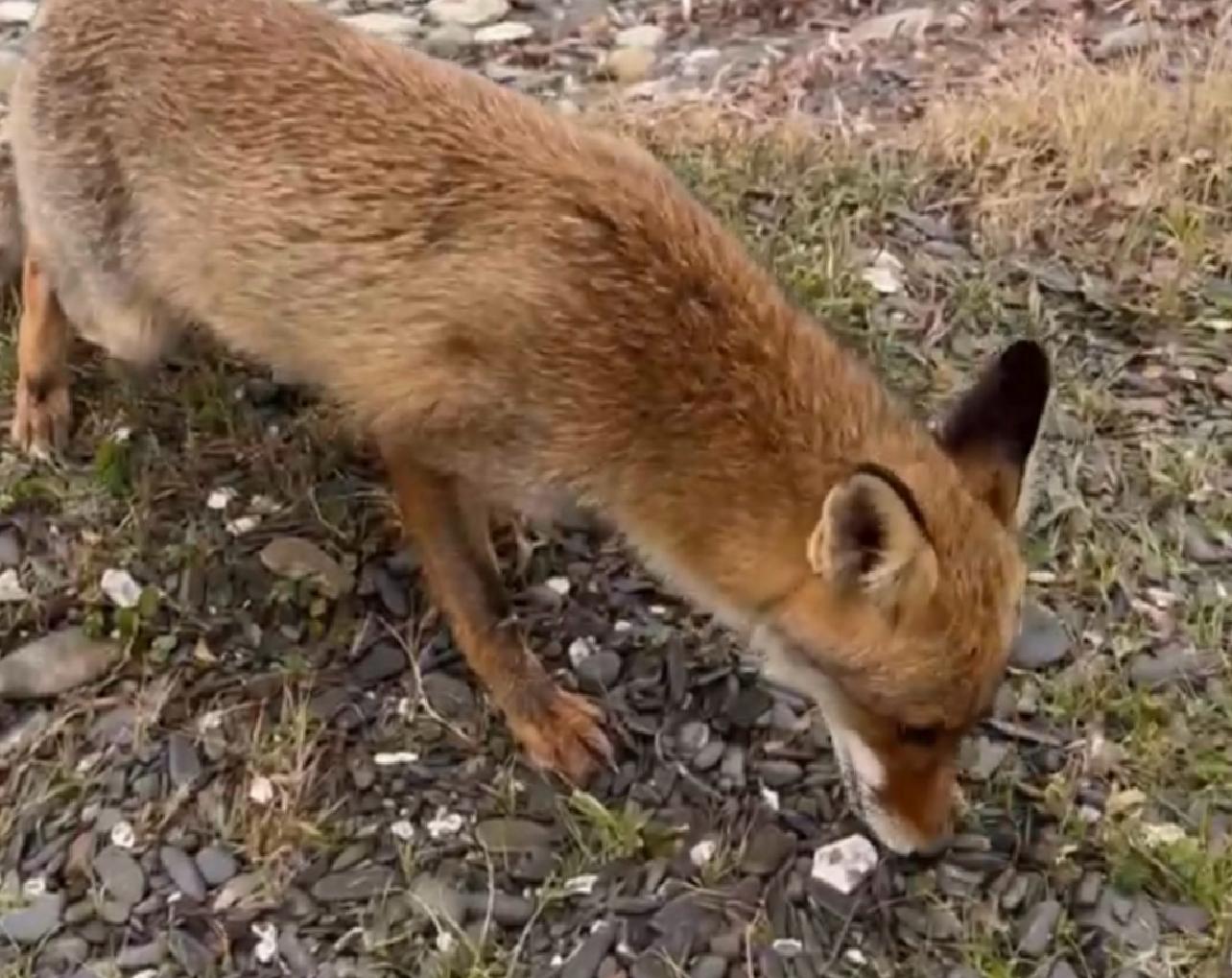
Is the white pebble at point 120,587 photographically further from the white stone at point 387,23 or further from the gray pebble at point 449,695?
the white stone at point 387,23

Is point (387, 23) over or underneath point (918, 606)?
underneath

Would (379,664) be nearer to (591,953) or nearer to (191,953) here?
(191,953)

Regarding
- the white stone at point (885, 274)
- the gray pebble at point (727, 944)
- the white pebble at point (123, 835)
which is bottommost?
the gray pebble at point (727, 944)

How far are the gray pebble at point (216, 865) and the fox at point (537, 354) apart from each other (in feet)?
2.36

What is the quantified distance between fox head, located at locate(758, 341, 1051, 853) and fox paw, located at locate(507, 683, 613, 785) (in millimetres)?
515

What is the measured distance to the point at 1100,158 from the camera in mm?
6473

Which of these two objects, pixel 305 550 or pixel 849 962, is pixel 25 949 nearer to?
pixel 305 550

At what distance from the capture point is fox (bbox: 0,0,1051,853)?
13.0 feet

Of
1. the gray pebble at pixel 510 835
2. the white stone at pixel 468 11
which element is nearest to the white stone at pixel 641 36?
the white stone at pixel 468 11

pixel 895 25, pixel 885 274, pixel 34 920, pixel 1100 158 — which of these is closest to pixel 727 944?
pixel 34 920

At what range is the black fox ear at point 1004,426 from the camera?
400 centimetres

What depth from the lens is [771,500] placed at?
Answer: 411cm

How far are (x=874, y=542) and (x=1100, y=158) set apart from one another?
10.4 ft

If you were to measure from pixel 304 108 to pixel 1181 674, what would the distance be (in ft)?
8.29
